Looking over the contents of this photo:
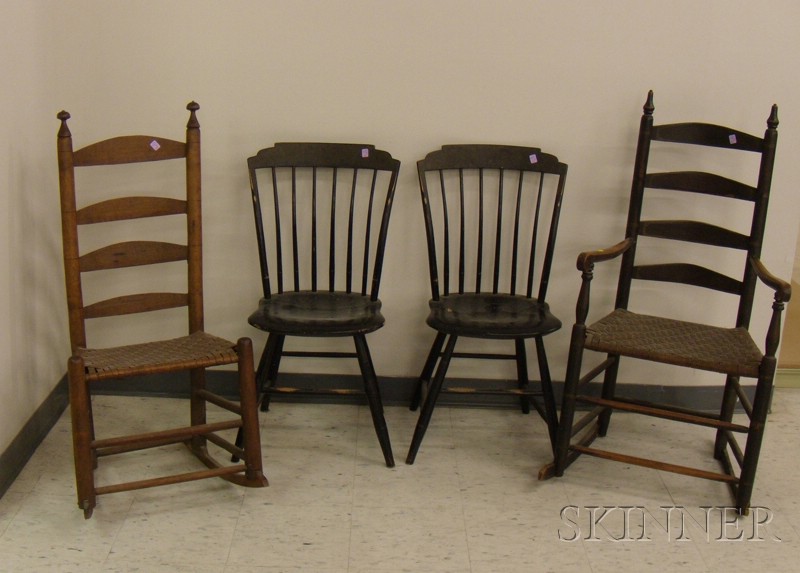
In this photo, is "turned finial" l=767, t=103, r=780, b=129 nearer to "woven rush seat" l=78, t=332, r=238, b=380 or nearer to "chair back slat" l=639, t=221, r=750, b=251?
"chair back slat" l=639, t=221, r=750, b=251

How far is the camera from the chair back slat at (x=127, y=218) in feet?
8.75

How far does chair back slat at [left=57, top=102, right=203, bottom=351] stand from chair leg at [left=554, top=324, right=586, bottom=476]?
112cm

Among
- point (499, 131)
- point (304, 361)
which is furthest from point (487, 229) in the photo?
point (304, 361)

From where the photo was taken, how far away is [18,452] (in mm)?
2816

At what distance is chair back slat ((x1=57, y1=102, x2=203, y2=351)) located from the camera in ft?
8.75

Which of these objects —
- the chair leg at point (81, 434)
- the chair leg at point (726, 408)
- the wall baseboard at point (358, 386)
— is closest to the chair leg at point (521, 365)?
the wall baseboard at point (358, 386)

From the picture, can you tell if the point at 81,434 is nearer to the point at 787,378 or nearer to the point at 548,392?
the point at 548,392

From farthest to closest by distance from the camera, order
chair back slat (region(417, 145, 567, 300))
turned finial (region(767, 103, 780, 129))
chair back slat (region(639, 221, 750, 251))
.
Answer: chair back slat (region(417, 145, 567, 300)) → chair back slat (region(639, 221, 750, 251)) → turned finial (region(767, 103, 780, 129))

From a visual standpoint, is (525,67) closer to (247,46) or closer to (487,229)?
(487,229)

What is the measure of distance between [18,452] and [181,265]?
2.67 feet

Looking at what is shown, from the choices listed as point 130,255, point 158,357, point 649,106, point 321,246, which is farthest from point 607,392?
point 130,255

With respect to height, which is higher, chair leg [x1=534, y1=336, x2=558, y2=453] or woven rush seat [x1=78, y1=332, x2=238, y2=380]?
woven rush seat [x1=78, y1=332, x2=238, y2=380]

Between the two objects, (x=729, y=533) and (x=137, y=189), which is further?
(x=137, y=189)

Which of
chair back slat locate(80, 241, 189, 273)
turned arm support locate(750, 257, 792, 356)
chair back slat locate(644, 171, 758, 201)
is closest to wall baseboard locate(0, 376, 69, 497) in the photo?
chair back slat locate(80, 241, 189, 273)
